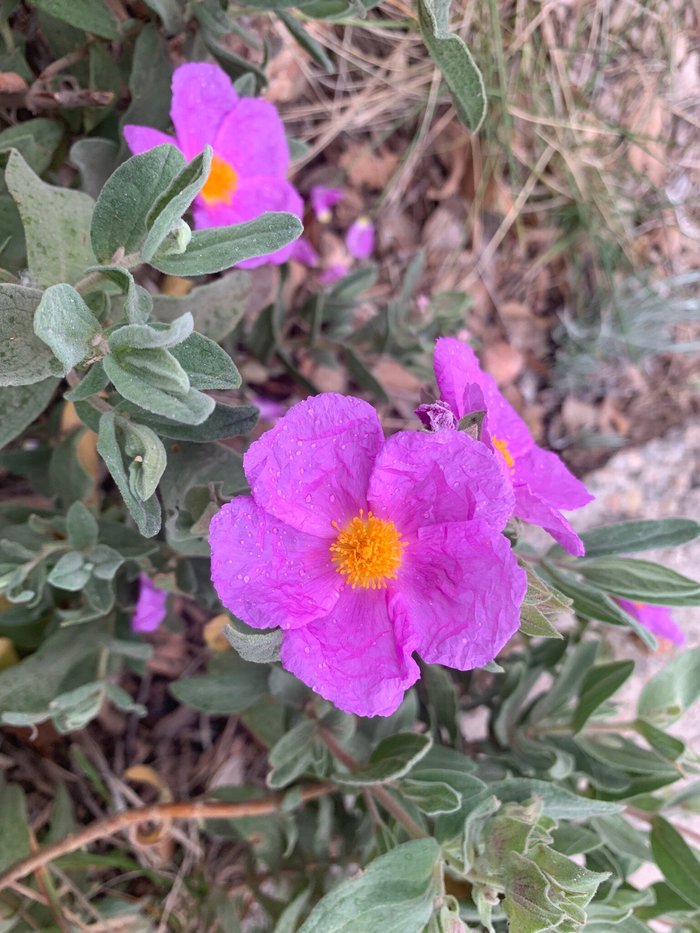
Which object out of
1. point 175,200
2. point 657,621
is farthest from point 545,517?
point 657,621

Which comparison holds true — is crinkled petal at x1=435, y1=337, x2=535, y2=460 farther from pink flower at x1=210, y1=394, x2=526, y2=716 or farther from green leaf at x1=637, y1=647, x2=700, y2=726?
green leaf at x1=637, y1=647, x2=700, y2=726

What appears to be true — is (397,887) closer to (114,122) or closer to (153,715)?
(153,715)

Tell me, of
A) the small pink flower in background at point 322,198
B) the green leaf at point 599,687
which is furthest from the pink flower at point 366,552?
the small pink flower in background at point 322,198

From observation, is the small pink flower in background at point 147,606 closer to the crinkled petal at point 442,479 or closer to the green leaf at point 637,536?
the crinkled petal at point 442,479

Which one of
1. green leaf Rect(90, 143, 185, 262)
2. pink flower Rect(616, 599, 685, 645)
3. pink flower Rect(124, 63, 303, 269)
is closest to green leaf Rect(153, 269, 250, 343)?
pink flower Rect(124, 63, 303, 269)

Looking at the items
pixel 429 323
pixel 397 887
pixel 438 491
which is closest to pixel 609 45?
pixel 429 323

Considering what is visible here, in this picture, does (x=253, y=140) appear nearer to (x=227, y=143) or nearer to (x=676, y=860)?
(x=227, y=143)
